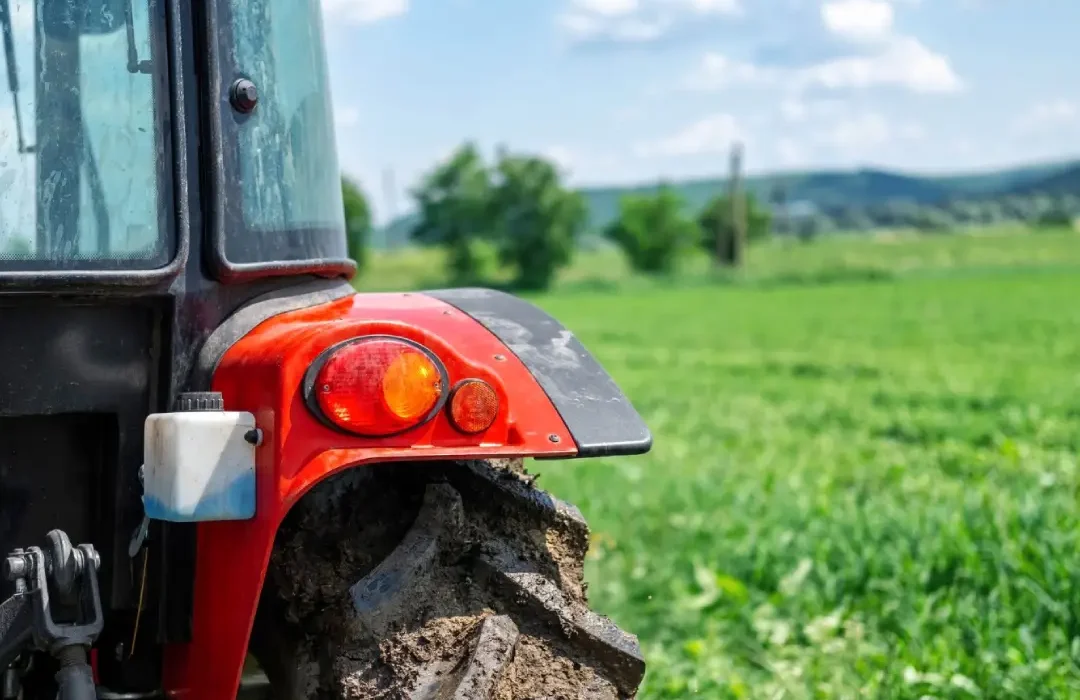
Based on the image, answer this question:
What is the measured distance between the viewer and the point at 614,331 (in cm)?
2753

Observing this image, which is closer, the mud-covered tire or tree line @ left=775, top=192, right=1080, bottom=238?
the mud-covered tire

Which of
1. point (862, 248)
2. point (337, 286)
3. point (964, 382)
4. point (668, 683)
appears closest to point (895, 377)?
point (964, 382)

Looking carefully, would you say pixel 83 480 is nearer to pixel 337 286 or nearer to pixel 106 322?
pixel 106 322

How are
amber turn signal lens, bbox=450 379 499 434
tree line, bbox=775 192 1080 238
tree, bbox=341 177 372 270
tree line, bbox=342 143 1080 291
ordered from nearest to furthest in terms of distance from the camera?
amber turn signal lens, bbox=450 379 499 434
tree, bbox=341 177 372 270
tree line, bbox=342 143 1080 291
tree line, bbox=775 192 1080 238

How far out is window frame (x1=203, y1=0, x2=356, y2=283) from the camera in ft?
6.70

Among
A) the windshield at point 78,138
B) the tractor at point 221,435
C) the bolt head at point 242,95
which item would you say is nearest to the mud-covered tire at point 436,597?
the tractor at point 221,435

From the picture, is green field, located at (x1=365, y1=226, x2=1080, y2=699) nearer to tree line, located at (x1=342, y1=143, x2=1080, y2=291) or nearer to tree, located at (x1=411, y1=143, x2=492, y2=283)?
tree line, located at (x1=342, y1=143, x2=1080, y2=291)

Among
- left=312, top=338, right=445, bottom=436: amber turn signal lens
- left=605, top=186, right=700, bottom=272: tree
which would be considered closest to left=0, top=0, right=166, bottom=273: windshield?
left=312, top=338, right=445, bottom=436: amber turn signal lens

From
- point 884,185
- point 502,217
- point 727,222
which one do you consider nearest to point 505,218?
point 502,217

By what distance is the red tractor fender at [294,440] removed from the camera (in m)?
1.85

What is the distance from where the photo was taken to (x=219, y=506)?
1862mm

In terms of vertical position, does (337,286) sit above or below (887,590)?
above

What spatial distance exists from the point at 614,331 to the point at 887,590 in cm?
2307

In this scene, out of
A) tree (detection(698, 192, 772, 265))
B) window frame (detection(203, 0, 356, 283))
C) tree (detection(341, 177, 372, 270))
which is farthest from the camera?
tree (detection(698, 192, 772, 265))
